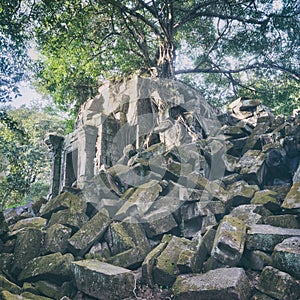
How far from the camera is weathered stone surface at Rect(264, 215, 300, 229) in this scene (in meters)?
4.83

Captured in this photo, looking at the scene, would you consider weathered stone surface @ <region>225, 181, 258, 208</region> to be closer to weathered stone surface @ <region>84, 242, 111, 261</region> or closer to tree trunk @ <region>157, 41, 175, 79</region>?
weathered stone surface @ <region>84, 242, 111, 261</region>

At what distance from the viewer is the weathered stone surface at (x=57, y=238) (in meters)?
4.87

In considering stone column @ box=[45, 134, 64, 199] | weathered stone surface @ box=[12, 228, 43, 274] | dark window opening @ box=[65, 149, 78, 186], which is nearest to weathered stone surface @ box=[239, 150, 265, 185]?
weathered stone surface @ box=[12, 228, 43, 274]

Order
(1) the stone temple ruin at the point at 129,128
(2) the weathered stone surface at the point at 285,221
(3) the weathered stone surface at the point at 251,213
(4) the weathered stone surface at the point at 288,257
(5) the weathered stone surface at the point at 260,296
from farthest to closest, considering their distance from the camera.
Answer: (1) the stone temple ruin at the point at 129,128 → (3) the weathered stone surface at the point at 251,213 → (2) the weathered stone surface at the point at 285,221 → (4) the weathered stone surface at the point at 288,257 → (5) the weathered stone surface at the point at 260,296

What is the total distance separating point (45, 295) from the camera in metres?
4.14

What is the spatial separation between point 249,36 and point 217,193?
10555mm

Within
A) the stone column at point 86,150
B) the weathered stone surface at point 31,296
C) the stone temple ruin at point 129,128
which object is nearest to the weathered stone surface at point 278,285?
the weathered stone surface at point 31,296

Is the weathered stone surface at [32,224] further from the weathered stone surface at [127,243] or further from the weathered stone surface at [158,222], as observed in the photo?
the weathered stone surface at [158,222]

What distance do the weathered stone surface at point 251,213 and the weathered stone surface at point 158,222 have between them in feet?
3.90

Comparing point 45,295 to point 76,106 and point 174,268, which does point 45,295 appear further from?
point 76,106

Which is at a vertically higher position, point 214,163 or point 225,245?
point 214,163

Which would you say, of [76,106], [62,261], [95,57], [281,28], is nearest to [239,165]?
[62,261]

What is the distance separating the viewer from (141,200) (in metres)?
5.73

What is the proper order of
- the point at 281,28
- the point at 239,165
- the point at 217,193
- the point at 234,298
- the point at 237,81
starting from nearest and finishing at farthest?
the point at 234,298
the point at 217,193
the point at 239,165
the point at 281,28
the point at 237,81
